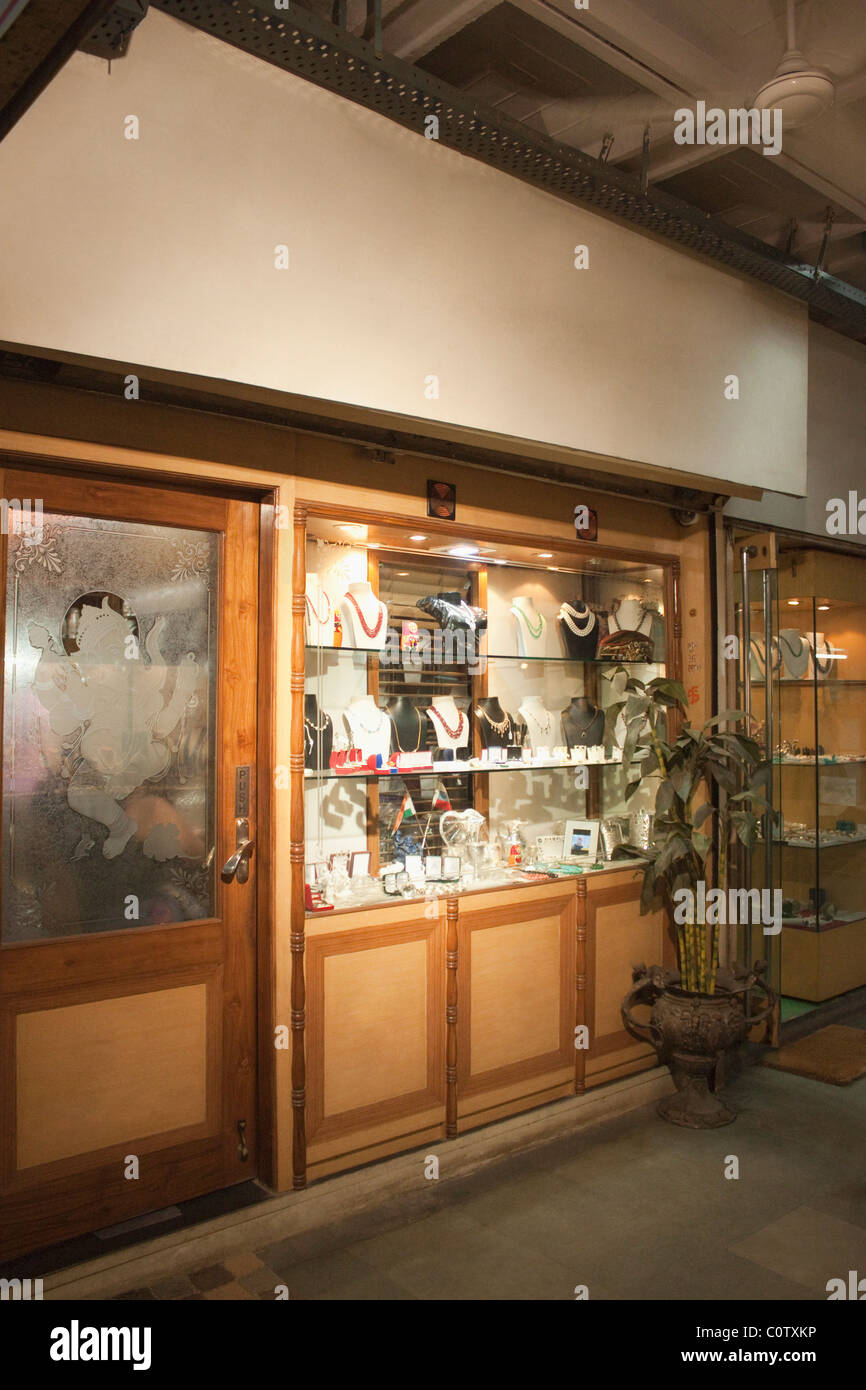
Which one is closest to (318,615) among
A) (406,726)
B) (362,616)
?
(362,616)

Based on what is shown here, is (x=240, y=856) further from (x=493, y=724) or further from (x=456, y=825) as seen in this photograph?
(x=493, y=724)

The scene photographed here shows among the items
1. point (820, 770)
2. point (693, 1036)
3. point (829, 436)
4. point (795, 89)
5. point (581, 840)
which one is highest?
point (795, 89)

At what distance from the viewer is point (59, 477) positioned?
261 cm

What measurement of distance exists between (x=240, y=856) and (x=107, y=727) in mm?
581

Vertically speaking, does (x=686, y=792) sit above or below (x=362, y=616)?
below

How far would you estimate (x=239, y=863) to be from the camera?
9.62 ft

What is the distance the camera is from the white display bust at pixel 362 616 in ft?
11.0

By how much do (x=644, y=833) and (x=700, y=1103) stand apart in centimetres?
110

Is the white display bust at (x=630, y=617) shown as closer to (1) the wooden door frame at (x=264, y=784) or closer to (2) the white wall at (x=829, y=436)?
(2) the white wall at (x=829, y=436)

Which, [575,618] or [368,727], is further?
[575,618]

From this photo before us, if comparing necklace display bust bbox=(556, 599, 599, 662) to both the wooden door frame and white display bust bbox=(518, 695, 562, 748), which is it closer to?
white display bust bbox=(518, 695, 562, 748)

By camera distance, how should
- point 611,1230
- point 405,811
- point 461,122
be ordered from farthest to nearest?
point 405,811, point 611,1230, point 461,122

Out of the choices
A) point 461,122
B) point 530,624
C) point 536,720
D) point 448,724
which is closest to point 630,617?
point 530,624

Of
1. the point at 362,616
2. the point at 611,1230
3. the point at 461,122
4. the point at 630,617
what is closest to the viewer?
the point at 461,122
